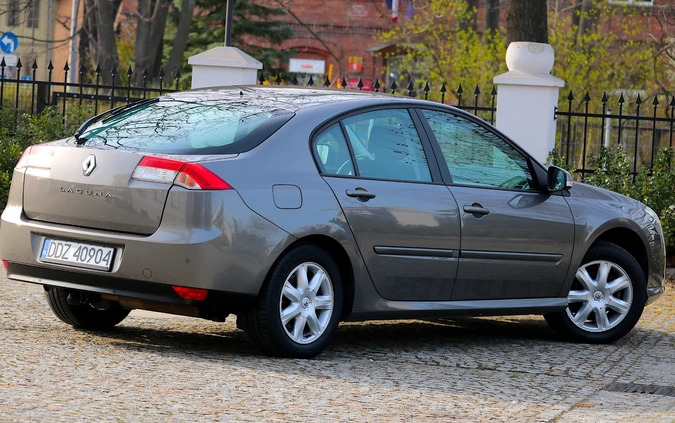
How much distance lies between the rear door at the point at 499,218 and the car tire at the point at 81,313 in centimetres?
199

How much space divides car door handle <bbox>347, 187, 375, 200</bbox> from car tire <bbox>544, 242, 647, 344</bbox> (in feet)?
6.10

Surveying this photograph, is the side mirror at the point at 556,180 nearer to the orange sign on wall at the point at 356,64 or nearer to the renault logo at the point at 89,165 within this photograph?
the renault logo at the point at 89,165

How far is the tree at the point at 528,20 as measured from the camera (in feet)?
57.8

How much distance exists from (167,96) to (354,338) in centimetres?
184


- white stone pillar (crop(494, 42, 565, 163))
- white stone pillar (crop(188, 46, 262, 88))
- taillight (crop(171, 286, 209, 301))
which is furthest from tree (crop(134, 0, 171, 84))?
taillight (crop(171, 286, 209, 301))

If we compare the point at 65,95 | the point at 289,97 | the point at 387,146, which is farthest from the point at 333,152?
the point at 65,95

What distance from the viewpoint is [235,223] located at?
6344 millimetres

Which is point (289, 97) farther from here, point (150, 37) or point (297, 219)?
point (150, 37)

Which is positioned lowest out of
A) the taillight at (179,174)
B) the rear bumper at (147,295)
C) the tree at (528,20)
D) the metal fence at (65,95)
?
the rear bumper at (147,295)

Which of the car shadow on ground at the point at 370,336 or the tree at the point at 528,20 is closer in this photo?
the car shadow on ground at the point at 370,336

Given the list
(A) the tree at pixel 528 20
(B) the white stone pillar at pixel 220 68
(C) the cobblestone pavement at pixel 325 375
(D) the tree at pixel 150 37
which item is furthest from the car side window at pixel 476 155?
(D) the tree at pixel 150 37

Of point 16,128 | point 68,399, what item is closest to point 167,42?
point 16,128

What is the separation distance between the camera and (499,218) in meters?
7.58

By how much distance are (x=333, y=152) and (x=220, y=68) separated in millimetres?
7015
